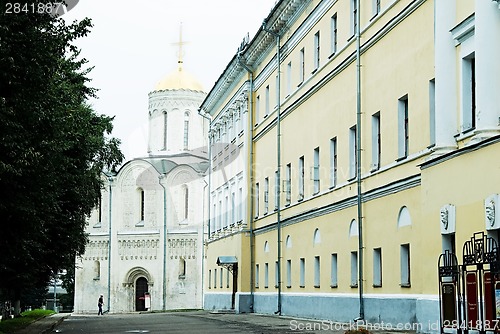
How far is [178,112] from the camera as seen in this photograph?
76250 mm

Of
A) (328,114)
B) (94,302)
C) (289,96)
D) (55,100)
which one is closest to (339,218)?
(328,114)

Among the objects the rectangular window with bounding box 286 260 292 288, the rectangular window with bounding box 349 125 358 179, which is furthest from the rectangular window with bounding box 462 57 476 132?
the rectangular window with bounding box 286 260 292 288

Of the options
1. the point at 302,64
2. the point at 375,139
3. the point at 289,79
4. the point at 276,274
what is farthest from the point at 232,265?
the point at 375,139

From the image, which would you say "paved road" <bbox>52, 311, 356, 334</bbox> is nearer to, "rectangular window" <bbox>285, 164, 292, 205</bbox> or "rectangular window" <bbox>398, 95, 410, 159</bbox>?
"rectangular window" <bbox>285, 164, 292, 205</bbox>

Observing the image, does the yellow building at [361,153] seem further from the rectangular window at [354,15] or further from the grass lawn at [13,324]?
the grass lawn at [13,324]

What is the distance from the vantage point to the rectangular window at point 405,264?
927 inches

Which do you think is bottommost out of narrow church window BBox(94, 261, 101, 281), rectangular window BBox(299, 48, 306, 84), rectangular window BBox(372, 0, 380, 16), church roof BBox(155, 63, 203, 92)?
narrow church window BBox(94, 261, 101, 281)

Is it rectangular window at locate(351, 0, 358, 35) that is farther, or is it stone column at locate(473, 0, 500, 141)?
rectangular window at locate(351, 0, 358, 35)

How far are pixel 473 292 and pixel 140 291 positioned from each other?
6087 cm

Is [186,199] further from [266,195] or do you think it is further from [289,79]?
[289,79]

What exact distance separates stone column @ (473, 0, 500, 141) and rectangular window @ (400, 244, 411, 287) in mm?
6655

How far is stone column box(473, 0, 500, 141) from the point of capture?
688 inches

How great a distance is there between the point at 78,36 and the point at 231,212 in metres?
33.1

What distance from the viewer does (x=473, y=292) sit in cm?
1330
